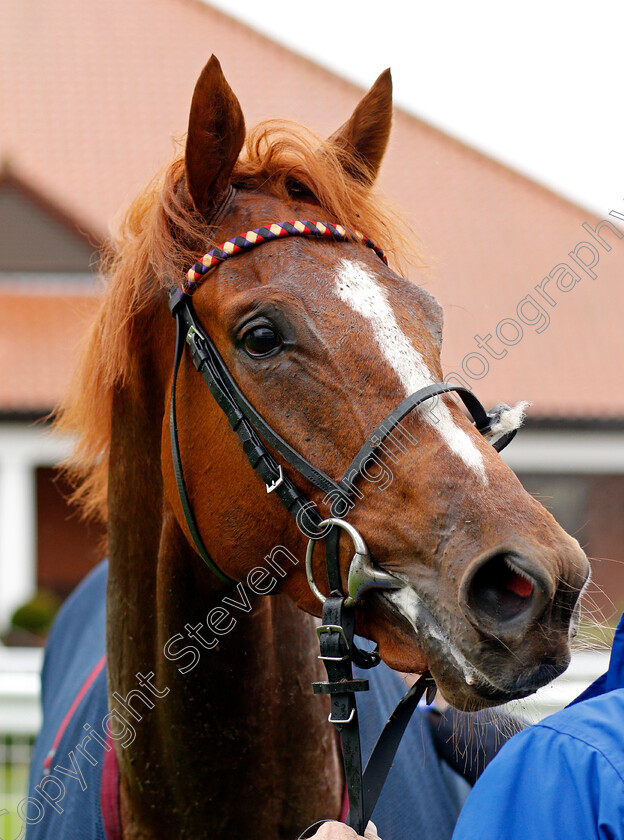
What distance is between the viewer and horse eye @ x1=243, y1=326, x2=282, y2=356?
5.65 feet

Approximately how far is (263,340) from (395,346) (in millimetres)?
292

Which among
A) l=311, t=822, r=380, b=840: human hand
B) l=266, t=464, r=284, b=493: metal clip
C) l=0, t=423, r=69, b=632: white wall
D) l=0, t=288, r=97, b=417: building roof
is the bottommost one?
l=0, t=423, r=69, b=632: white wall

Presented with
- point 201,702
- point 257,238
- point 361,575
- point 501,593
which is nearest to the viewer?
point 501,593

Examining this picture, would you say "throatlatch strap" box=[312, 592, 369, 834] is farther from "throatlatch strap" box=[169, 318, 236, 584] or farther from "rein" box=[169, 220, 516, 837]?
"throatlatch strap" box=[169, 318, 236, 584]

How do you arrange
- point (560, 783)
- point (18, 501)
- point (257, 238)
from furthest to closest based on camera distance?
point (18, 501), point (257, 238), point (560, 783)

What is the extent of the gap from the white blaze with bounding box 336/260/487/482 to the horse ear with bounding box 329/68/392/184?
58 centimetres

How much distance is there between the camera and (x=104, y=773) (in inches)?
86.2

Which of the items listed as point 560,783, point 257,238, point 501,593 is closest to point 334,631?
point 501,593

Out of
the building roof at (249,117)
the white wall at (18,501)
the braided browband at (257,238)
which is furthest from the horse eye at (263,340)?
the white wall at (18,501)

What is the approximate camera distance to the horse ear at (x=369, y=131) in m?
2.20

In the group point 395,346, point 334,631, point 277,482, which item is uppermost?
point 395,346

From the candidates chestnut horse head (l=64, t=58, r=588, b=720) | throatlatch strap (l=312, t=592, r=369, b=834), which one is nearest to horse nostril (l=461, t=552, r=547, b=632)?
chestnut horse head (l=64, t=58, r=588, b=720)

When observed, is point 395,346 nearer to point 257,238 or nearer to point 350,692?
point 257,238

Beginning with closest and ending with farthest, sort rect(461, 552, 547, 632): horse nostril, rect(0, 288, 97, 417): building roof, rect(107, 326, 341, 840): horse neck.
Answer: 1. rect(461, 552, 547, 632): horse nostril
2. rect(107, 326, 341, 840): horse neck
3. rect(0, 288, 97, 417): building roof
